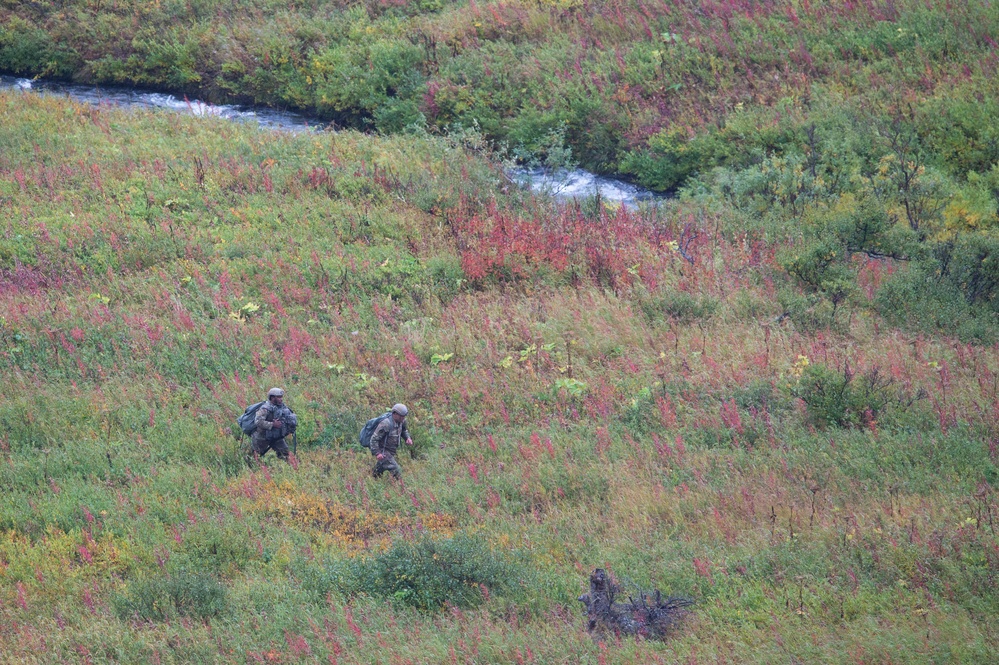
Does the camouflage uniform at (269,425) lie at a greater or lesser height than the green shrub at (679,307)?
lesser

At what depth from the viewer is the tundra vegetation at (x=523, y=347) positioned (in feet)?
26.1

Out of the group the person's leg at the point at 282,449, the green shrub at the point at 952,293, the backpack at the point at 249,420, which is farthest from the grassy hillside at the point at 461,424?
the backpack at the point at 249,420

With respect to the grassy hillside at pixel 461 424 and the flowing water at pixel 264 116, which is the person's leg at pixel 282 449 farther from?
the flowing water at pixel 264 116

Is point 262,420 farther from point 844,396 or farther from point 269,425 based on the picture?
point 844,396

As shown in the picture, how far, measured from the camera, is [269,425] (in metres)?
11.0

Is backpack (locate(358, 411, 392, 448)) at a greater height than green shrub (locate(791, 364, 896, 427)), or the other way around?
green shrub (locate(791, 364, 896, 427))

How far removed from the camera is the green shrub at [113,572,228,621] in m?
8.09

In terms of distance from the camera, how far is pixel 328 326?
14.1m

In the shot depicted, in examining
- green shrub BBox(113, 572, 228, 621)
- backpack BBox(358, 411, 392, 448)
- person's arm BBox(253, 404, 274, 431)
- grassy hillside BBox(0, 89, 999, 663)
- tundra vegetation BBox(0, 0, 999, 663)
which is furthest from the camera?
person's arm BBox(253, 404, 274, 431)

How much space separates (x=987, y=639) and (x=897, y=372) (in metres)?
5.01

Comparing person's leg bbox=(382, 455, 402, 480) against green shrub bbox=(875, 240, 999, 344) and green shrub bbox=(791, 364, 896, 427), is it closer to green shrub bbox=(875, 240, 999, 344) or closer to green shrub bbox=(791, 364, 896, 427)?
green shrub bbox=(791, 364, 896, 427)

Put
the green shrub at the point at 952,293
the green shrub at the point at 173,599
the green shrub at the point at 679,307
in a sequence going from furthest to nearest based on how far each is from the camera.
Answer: the green shrub at the point at 679,307, the green shrub at the point at 952,293, the green shrub at the point at 173,599

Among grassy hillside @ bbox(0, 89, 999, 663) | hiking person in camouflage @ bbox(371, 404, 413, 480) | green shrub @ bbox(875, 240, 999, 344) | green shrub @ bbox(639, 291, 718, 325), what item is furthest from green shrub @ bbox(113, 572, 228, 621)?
green shrub @ bbox(875, 240, 999, 344)

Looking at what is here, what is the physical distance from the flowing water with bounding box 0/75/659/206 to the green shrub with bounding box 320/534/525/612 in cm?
1133
